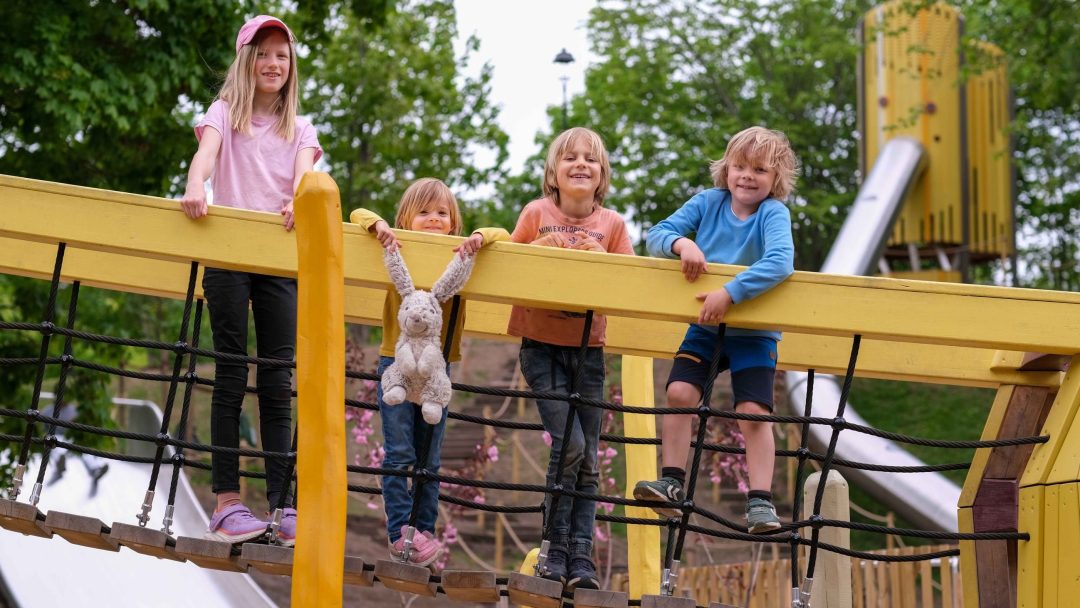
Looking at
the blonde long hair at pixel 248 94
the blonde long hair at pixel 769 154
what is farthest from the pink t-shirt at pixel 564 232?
the blonde long hair at pixel 248 94

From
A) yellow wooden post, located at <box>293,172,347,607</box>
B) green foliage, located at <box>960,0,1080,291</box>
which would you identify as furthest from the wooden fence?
green foliage, located at <box>960,0,1080,291</box>

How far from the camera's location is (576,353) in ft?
11.3

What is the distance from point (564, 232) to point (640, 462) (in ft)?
5.92

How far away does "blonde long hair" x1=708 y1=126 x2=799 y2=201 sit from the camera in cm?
352

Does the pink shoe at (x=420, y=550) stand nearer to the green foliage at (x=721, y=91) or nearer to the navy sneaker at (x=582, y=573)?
the navy sneaker at (x=582, y=573)

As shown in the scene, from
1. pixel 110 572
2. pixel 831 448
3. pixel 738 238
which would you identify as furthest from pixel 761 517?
pixel 110 572

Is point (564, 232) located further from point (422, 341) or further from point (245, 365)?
point (245, 365)

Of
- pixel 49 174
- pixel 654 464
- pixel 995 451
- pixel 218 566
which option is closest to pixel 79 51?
pixel 49 174

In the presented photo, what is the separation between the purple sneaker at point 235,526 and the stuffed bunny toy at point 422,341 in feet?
1.77

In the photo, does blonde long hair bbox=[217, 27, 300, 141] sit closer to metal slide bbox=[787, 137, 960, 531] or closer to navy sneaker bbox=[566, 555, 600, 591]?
navy sneaker bbox=[566, 555, 600, 591]

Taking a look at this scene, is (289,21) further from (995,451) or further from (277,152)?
(995,451)

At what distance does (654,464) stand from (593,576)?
5.94 ft

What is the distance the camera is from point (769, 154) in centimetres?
352

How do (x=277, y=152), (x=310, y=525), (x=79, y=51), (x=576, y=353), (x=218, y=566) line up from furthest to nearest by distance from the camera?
(x=79, y=51) → (x=277, y=152) → (x=576, y=353) → (x=218, y=566) → (x=310, y=525)
